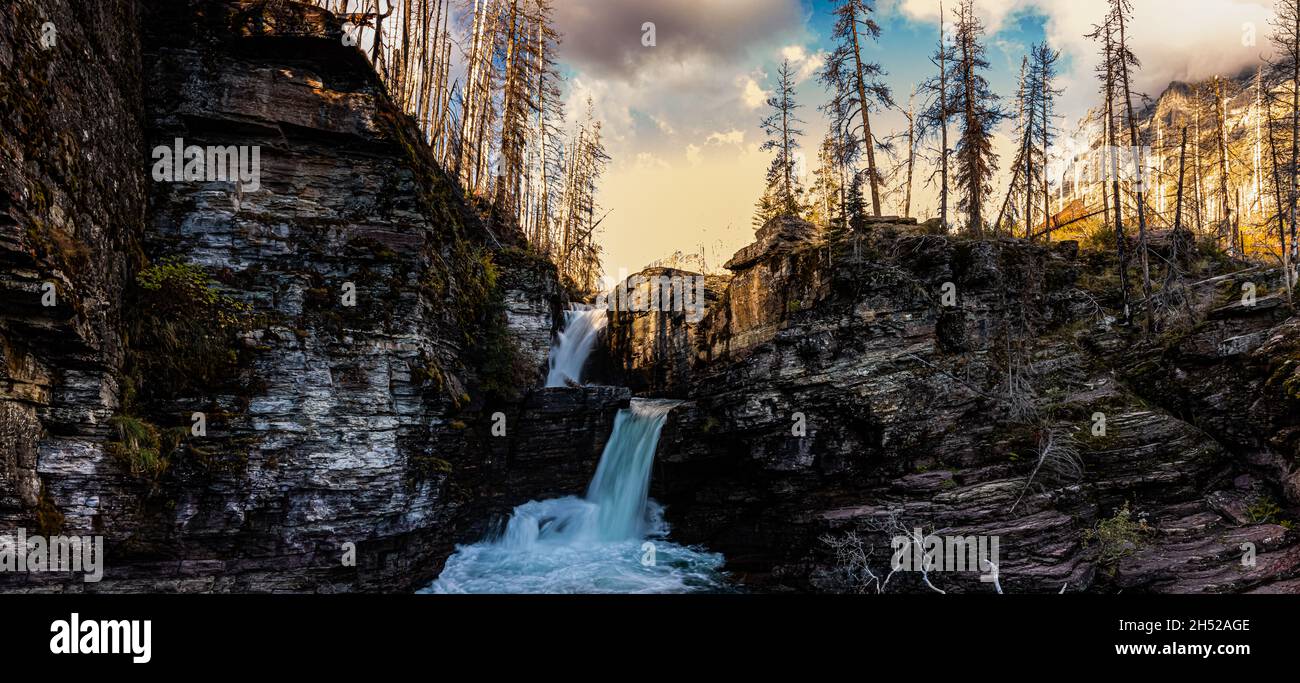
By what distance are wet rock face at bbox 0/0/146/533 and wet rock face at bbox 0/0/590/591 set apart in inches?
2.3

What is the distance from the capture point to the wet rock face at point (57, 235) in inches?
299

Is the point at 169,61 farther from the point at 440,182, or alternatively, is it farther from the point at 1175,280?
the point at 1175,280

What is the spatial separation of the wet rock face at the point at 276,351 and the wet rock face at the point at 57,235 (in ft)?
0.19

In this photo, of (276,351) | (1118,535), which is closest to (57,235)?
(276,351)

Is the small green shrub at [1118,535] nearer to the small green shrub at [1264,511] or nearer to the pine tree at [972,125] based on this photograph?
the small green shrub at [1264,511]

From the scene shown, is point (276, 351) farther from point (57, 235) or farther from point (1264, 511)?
point (1264, 511)

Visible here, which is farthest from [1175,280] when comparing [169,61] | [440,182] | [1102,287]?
[169,61]

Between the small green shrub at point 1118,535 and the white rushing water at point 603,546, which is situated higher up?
the small green shrub at point 1118,535

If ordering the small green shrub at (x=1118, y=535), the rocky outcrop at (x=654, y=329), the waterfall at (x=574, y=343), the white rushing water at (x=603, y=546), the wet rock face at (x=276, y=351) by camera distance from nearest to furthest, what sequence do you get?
the wet rock face at (x=276, y=351), the small green shrub at (x=1118, y=535), the white rushing water at (x=603, y=546), the rocky outcrop at (x=654, y=329), the waterfall at (x=574, y=343)

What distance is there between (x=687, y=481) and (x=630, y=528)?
2.37 metres

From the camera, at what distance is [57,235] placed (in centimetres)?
816

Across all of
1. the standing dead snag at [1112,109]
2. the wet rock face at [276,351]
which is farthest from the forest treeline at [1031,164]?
the wet rock face at [276,351]

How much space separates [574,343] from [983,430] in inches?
631

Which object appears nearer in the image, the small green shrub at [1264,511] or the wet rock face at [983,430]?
the small green shrub at [1264,511]
